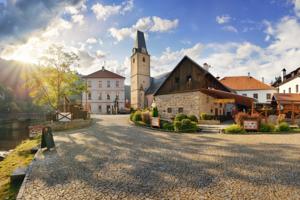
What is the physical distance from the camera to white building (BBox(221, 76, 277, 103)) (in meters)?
38.9


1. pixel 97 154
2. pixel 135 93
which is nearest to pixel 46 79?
pixel 97 154

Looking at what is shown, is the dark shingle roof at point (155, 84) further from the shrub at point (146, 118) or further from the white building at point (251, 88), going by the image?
the shrub at point (146, 118)

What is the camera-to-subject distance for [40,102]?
20.8 m

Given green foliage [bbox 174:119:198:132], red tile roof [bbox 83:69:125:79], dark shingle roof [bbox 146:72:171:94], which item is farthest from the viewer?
dark shingle roof [bbox 146:72:171:94]

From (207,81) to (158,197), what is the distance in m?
19.4

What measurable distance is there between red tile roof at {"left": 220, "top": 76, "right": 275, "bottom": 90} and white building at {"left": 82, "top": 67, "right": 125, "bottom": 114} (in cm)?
2567

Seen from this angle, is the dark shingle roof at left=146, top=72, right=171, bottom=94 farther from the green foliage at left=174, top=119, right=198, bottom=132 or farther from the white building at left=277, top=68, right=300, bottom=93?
the green foliage at left=174, top=119, right=198, bottom=132

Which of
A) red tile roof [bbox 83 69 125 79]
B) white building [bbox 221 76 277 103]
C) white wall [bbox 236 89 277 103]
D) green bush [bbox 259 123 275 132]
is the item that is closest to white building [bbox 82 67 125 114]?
red tile roof [bbox 83 69 125 79]

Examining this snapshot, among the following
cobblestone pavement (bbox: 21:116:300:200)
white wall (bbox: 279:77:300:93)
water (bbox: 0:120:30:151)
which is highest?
white wall (bbox: 279:77:300:93)

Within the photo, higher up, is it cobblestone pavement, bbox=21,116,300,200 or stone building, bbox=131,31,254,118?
stone building, bbox=131,31,254,118

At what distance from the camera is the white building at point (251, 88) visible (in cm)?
3891

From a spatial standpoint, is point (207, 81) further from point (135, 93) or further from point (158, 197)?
point (135, 93)

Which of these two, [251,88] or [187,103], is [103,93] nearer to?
[187,103]

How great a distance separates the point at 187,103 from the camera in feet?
73.6
